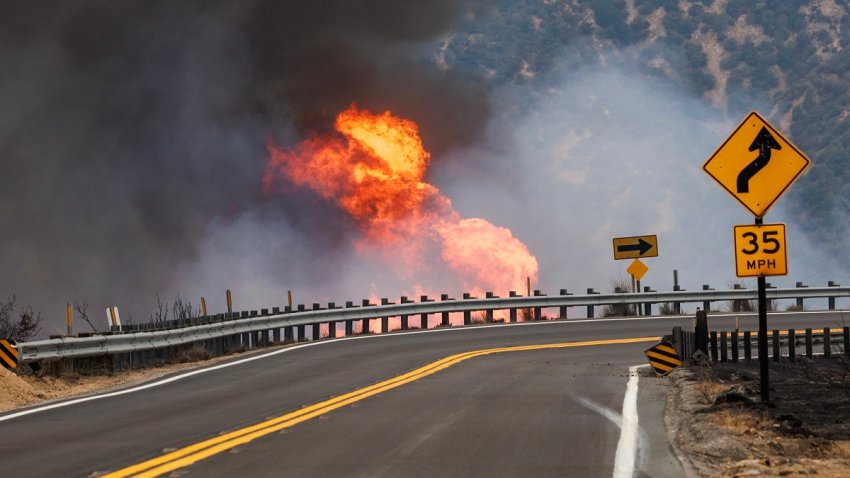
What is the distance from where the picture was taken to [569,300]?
121 ft

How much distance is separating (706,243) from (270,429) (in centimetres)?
9999

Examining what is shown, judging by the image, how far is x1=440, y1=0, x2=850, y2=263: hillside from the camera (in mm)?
112062

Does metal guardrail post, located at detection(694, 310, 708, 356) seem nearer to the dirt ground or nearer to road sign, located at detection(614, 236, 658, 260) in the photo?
the dirt ground

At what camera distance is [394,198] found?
168 ft

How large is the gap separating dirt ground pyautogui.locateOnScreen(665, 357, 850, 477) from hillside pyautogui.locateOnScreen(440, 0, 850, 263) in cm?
9616

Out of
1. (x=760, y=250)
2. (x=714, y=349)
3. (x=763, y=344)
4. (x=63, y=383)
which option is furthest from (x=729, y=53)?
(x=763, y=344)

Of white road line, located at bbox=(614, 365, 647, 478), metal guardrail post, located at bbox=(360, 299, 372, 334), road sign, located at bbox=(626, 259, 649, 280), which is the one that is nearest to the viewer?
white road line, located at bbox=(614, 365, 647, 478)

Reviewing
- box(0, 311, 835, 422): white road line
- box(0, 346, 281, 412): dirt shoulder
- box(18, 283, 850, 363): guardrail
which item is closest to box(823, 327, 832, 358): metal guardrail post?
box(0, 311, 835, 422): white road line

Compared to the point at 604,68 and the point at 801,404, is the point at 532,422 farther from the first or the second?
the point at 604,68

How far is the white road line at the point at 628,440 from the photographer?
→ 33.5 feet

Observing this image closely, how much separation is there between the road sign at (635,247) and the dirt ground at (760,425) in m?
21.1

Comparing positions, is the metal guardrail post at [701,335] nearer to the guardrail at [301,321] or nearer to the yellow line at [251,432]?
the yellow line at [251,432]

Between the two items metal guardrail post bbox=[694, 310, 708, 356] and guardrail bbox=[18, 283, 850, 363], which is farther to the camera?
guardrail bbox=[18, 283, 850, 363]

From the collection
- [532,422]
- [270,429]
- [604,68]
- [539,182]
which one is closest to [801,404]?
[532,422]
